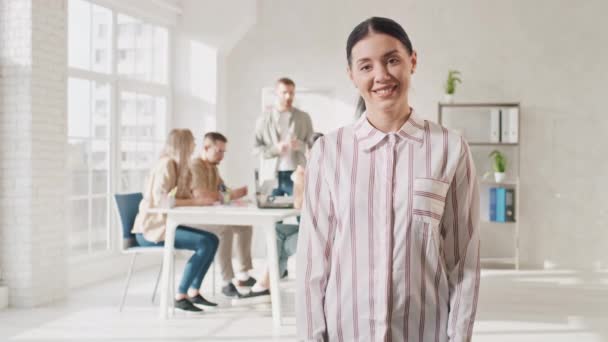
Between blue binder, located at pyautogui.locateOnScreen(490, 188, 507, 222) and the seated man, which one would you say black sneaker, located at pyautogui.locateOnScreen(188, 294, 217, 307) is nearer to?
the seated man

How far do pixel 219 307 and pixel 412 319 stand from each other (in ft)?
12.6

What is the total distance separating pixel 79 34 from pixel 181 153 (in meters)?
1.79

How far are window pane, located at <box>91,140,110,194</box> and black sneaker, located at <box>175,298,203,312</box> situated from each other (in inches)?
70.8

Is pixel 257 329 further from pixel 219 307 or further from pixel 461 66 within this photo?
pixel 461 66

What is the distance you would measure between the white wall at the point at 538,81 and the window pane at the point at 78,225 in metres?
2.90

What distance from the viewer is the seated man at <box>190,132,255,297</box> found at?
4.95 metres

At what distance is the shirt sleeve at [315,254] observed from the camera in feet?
4.46

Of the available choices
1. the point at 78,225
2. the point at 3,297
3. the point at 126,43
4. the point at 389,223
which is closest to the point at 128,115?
the point at 126,43

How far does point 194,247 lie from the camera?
4836 mm

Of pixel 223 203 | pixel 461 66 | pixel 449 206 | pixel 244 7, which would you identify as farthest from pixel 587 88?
pixel 449 206

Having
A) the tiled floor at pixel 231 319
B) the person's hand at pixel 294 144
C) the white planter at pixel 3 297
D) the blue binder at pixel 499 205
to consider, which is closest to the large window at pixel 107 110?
the tiled floor at pixel 231 319

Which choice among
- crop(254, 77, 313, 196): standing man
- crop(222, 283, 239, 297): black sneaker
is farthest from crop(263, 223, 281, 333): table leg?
crop(254, 77, 313, 196): standing man

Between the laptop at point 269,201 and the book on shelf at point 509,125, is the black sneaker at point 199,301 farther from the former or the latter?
the book on shelf at point 509,125

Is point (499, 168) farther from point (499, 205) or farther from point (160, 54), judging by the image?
point (160, 54)
